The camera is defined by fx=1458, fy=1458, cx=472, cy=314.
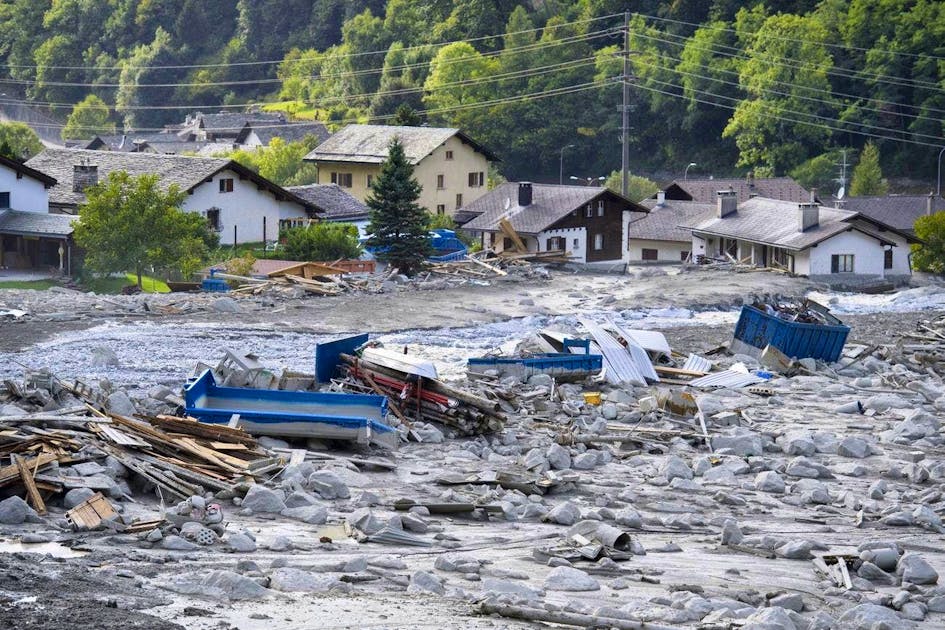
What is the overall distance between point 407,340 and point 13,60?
104102 millimetres

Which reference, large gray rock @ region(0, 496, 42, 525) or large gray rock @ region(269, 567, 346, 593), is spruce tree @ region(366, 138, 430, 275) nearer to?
large gray rock @ region(0, 496, 42, 525)

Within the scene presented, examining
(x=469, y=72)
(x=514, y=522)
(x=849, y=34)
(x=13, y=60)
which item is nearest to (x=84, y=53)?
(x=13, y=60)

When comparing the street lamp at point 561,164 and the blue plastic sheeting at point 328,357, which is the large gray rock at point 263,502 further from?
the street lamp at point 561,164

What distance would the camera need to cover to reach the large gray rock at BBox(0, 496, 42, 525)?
48.7 ft

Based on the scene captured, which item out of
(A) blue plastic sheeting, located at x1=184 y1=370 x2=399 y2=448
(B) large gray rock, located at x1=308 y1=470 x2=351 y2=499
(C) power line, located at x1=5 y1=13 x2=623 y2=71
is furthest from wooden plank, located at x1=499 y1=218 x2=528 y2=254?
(C) power line, located at x1=5 y1=13 x2=623 y2=71

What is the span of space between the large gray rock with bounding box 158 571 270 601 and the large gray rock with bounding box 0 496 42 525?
2670 millimetres

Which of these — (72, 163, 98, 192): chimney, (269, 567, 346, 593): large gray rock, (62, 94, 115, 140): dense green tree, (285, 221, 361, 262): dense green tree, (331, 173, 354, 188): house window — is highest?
(62, 94, 115, 140): dense green tree

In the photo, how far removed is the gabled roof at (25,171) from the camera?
48.4m

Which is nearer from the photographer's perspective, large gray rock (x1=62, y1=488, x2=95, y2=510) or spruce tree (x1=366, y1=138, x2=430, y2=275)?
large gray rock (x1=62, y1=488, x2=95, y2=510)

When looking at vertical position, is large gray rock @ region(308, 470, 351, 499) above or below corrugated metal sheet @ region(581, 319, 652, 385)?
below

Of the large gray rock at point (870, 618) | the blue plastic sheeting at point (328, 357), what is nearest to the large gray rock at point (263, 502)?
the large gray rock at point (870, 618)

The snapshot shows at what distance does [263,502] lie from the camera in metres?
16.3

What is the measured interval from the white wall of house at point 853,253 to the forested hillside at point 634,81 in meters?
33.2

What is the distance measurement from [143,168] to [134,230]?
1279 centimetres
